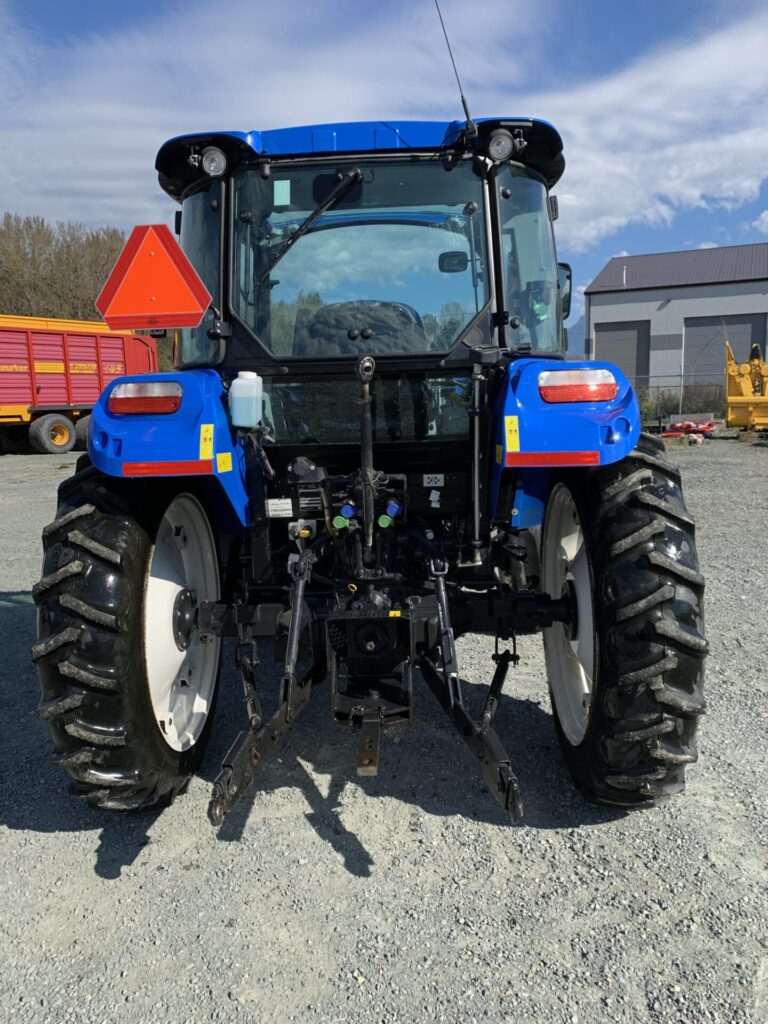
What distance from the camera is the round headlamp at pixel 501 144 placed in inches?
116

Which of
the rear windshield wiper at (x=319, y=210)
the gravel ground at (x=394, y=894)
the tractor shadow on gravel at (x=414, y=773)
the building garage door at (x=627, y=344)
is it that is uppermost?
the building garage door at (x=627, y=344)

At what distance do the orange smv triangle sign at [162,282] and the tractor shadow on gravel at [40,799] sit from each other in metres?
1.86

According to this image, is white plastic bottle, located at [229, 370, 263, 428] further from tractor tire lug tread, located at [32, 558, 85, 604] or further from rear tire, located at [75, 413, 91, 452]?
rear tire, located at [75, 413, 91, 452]

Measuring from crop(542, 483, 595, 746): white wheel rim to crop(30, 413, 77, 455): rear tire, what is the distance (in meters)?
17.1

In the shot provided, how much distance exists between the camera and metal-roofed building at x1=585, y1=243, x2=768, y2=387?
41938mm

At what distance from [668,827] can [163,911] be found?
1660 millimetres

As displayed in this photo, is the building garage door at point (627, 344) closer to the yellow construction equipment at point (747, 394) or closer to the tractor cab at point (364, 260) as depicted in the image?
the yellow construction equipment at point (747, 394)

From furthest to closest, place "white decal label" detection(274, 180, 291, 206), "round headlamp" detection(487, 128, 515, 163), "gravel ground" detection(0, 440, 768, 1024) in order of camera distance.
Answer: "white decal label" detection(274, 180, 291, 206) < "round headlamp" detection(487, 128, 515, 163) < "gravel ground" detection(0, 440, 768, 1024)

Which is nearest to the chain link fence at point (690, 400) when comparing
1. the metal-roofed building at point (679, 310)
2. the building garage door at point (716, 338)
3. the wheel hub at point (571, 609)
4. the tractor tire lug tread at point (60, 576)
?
the metal-roofed building at point (679, 310)

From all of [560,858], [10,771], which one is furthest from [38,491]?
[560,858]

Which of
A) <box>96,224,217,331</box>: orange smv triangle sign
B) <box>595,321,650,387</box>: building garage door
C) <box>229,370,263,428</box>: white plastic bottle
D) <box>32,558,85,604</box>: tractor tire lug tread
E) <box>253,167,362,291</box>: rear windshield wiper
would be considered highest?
<box>595,321,650,387</box>: building garage door

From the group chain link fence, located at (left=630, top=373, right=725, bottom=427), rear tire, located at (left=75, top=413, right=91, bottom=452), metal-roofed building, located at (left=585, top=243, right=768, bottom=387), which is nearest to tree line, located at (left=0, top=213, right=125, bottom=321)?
rear tire, located at (left=75, top=413, right=91, bottom=452)

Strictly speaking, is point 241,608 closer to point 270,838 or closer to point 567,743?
point 270,838

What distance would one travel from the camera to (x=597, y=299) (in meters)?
44.6
